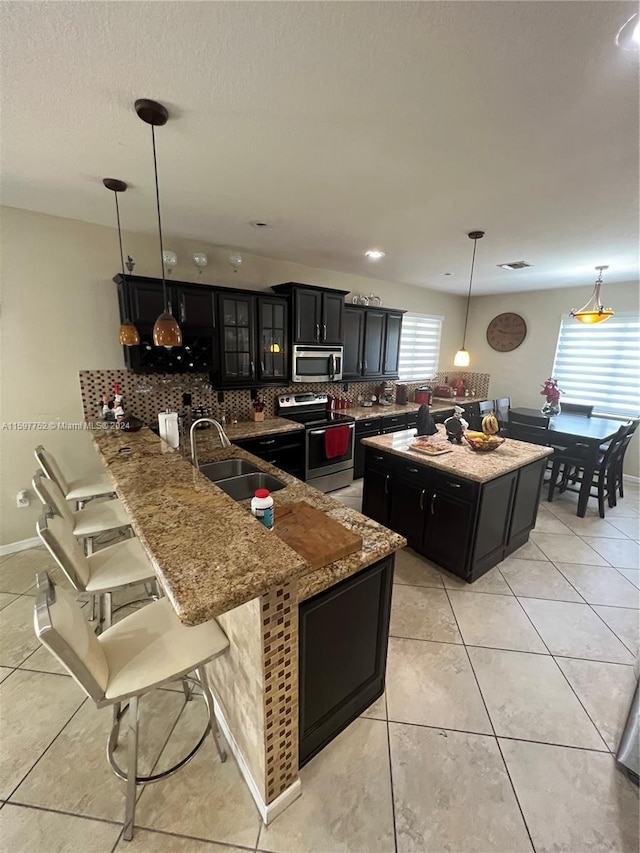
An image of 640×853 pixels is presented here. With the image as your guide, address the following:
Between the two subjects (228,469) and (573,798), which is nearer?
(573,798)

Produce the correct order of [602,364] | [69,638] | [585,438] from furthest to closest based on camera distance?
[602,364] → [585,438] → [69,638]

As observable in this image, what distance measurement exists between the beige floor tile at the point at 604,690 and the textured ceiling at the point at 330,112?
2.72 meters

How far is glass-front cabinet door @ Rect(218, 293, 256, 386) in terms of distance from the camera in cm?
323

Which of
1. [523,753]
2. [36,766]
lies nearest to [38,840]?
[36,766]

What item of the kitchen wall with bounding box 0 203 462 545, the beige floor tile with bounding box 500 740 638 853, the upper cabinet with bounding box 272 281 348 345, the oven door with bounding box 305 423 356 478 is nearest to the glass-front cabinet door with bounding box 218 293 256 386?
the upper cabinet with bounding box 272 281 348 345

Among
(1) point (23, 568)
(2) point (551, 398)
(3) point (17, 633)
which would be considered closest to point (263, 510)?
(3) point (17, 633)

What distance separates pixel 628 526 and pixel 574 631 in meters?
2.09

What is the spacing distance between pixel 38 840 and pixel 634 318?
6.78 m

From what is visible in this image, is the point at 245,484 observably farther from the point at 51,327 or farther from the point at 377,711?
the point at 51,327

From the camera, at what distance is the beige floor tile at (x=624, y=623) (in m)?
2.10

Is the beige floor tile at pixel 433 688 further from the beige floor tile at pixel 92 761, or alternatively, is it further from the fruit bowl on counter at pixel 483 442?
the fruit bowl on counter at pixel 483 442

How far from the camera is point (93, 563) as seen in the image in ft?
5.48

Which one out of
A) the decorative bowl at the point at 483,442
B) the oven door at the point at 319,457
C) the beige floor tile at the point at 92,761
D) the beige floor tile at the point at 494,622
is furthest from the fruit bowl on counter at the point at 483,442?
the beige floor tile at the point at 92,761

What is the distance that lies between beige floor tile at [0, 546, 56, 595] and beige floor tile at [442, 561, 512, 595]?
3.05 metres
